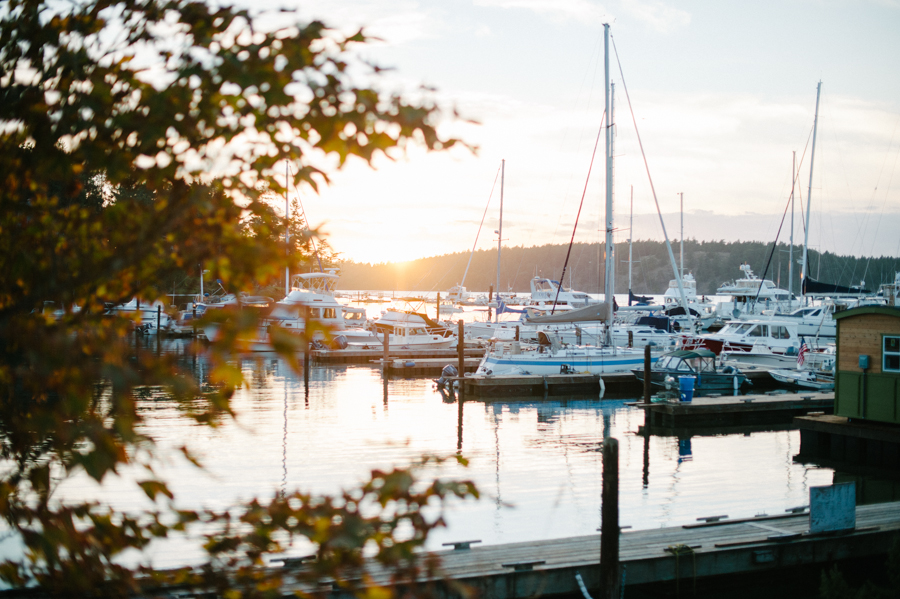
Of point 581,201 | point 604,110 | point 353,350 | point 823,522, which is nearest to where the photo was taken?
point 823,522

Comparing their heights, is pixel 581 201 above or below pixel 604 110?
below

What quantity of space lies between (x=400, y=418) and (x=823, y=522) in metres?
16.4

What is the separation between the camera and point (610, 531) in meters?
8.22

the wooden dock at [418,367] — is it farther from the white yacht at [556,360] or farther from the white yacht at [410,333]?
the white yacht at [410,333]

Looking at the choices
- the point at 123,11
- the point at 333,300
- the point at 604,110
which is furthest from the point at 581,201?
the point at 123,11

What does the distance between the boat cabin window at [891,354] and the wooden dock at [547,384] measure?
13571 mm

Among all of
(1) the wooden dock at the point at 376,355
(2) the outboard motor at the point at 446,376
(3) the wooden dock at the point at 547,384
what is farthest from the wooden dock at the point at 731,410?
(1) the wooden dock at the point at 376,355

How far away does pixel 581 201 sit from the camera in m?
40.7

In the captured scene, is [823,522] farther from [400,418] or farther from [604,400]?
[604,400]

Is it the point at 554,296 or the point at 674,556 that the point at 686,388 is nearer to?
the point at 674,556

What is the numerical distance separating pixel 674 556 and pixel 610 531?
4.53 feet

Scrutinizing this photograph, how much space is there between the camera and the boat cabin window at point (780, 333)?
1519 inches

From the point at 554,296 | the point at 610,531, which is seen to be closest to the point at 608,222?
the point at 610,531

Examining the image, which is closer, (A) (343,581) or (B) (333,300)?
(A) (343,581)
